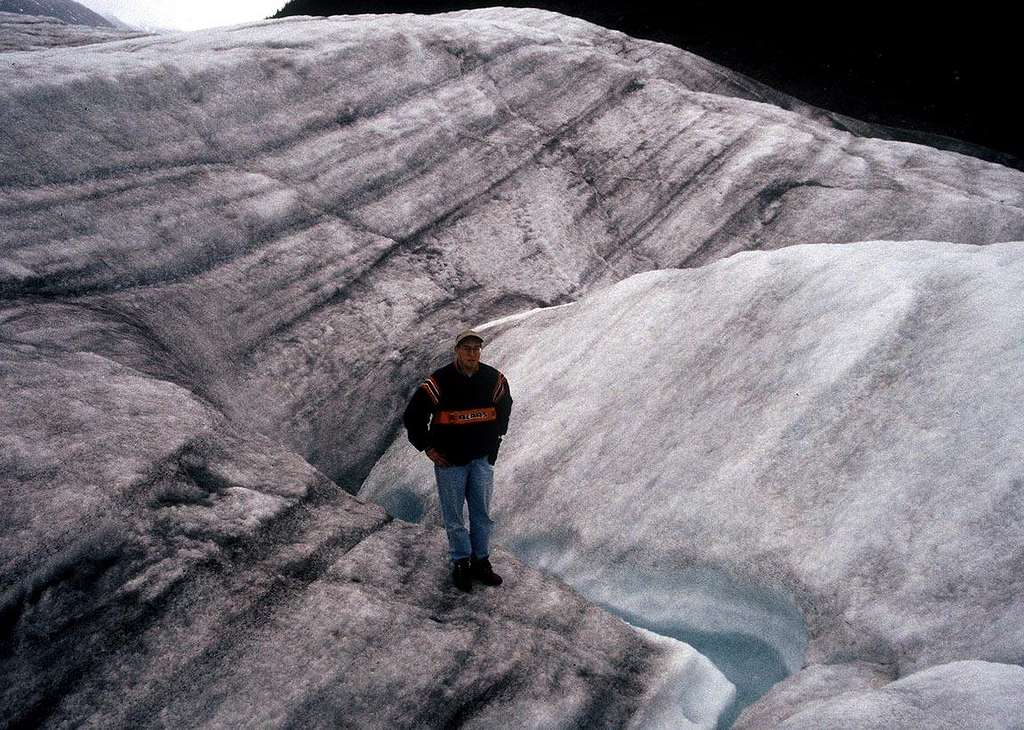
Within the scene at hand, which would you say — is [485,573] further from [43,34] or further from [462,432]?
[43,34]

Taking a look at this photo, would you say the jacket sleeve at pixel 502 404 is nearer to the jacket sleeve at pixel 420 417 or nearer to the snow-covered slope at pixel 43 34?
the jacket sleeve at pixel 420 417

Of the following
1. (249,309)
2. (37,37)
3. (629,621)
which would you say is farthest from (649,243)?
(37,37)

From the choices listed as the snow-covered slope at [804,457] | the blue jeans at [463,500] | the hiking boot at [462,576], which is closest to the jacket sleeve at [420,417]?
the blue jeans at [463,500]

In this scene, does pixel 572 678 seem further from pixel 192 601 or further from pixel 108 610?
pixel 108 610

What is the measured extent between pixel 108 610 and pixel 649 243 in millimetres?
8595

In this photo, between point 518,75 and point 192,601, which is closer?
point 192,601

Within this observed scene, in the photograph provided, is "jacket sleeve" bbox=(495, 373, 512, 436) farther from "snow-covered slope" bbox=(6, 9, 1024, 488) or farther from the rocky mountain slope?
"snow-covered slope" bbox=(6, 9, 1024, 488)

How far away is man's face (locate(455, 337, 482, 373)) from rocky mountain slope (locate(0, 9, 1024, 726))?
1489mm

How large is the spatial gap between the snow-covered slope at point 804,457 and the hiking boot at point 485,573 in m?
0.93

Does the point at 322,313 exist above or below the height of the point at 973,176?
below

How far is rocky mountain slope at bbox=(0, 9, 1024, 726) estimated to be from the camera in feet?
13.2

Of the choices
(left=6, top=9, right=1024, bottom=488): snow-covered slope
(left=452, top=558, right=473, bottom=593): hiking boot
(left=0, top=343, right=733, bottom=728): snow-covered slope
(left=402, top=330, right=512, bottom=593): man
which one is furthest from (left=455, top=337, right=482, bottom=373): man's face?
(left=6, top=9, right=1024, bottom=488): snow-covered slope

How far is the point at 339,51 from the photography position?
32.3 ft

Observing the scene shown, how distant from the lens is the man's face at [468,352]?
4355 mm
